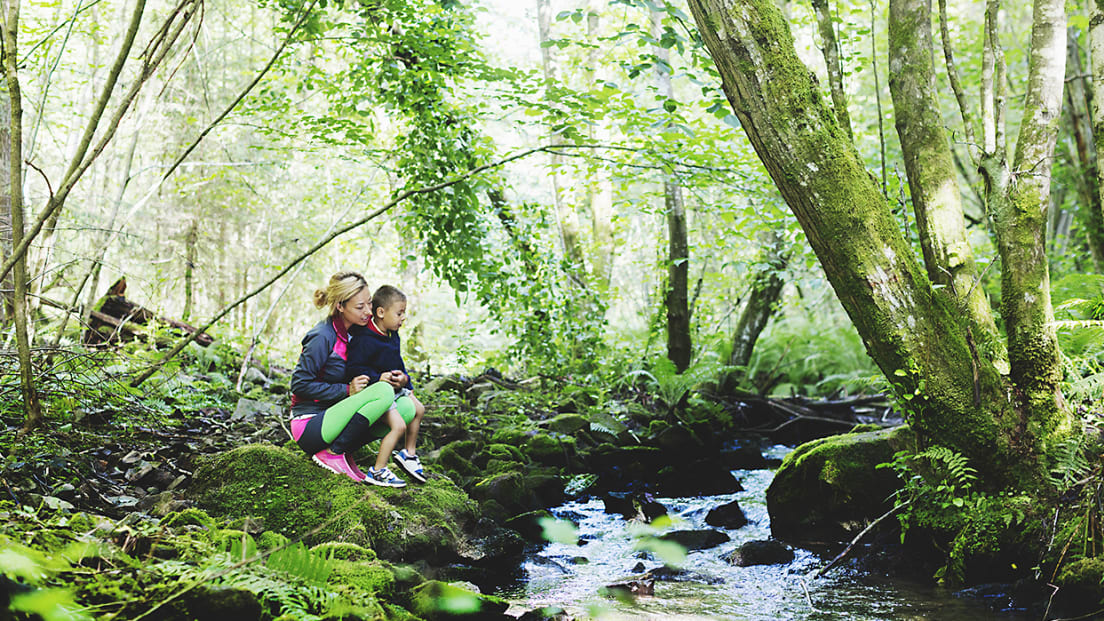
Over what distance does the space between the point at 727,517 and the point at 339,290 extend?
347 cm

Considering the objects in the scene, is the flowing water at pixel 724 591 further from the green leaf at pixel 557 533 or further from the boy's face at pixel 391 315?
the boy's face at pixel 391 315

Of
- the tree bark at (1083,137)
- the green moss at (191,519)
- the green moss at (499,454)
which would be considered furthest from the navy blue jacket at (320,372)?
the tree bark at (1083,137)

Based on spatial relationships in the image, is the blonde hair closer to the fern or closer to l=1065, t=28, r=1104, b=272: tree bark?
the fern

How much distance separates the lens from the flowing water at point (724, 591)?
3.59 m

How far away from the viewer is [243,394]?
6.99 metres

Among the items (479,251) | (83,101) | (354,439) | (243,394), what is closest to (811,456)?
(354,439)

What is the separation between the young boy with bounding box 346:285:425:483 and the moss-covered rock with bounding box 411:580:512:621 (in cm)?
148

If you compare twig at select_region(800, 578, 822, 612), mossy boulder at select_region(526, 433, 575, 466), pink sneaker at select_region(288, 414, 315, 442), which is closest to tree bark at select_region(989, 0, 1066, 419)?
twig at select_region(800, 578, 822, 612)

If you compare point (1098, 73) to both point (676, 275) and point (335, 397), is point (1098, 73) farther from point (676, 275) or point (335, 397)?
point (676, 275)

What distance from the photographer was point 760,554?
4.60m

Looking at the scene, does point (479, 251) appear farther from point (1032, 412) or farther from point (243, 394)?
point (1032, 412)

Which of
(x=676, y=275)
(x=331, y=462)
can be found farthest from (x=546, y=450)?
(x=676, y=275)

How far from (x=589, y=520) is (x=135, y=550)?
12.6 ft

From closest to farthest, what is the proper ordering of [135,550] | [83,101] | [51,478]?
1. [135,550]
2. [51,478]
3. [83,101]
